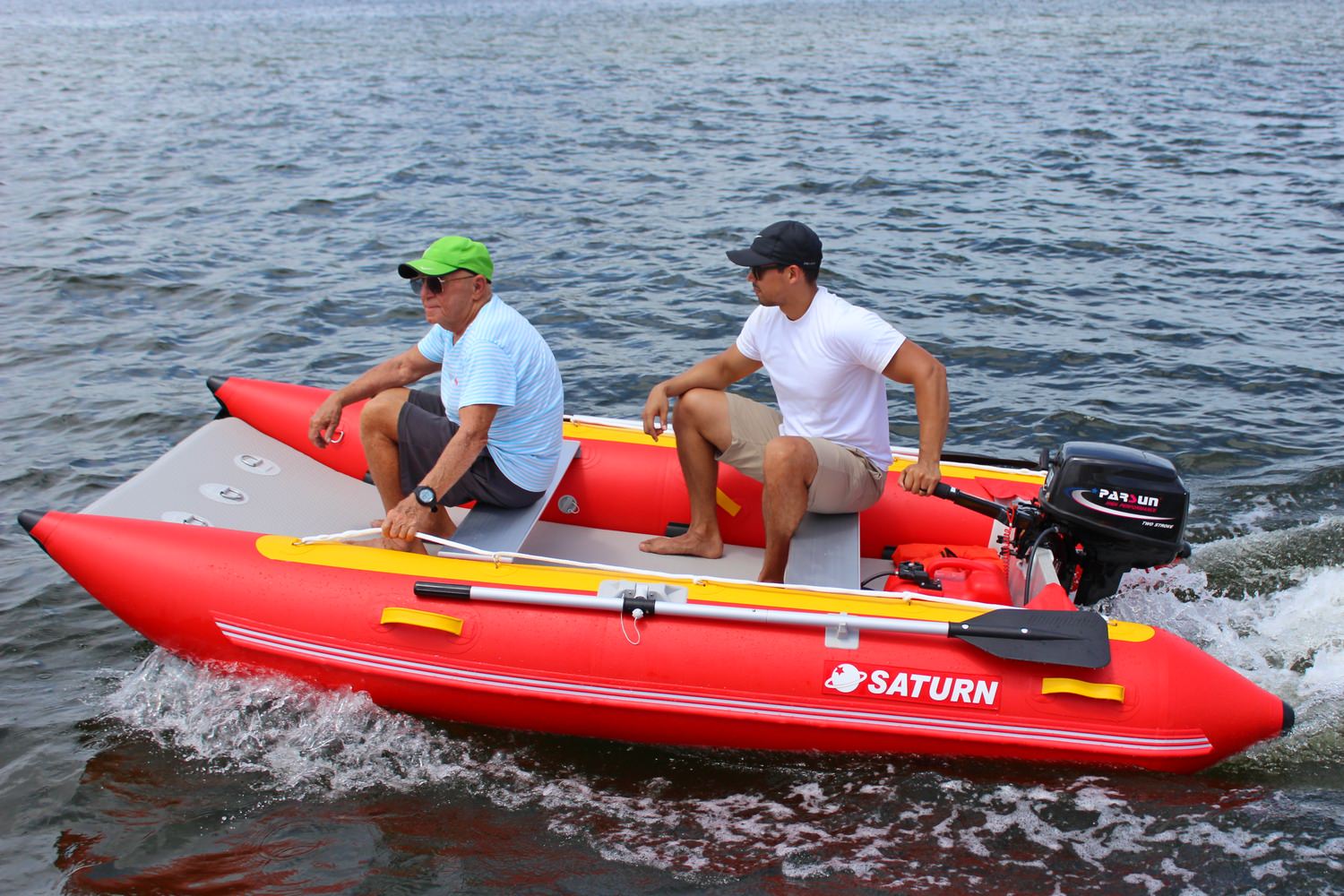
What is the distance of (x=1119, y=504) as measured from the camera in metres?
4.81

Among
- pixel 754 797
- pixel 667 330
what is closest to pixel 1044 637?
pixel 754 797

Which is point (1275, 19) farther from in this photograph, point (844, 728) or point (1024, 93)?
point (844, 728)

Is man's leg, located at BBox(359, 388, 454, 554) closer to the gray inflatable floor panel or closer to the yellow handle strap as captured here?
the yellow handle strap

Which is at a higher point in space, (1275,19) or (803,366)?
(1275,19)

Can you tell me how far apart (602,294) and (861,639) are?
6.06 m

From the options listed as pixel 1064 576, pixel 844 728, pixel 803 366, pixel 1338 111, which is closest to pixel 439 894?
pixel 844 728

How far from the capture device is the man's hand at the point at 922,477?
4.68m

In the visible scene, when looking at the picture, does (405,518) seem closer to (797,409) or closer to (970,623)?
(797,409)

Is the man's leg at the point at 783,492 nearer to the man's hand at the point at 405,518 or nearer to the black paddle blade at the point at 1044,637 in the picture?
the black paddle blade at the point at 1044,637

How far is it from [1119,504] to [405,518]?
2.80 m

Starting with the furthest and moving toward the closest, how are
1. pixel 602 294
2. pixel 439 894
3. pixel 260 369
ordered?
pixel 602 294 < pixel 260 369 < pixel 439 894

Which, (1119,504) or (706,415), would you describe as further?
(706,415)

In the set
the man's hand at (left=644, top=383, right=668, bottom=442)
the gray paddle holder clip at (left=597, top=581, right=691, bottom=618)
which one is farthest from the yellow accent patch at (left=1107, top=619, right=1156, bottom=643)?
the man's hand at (left=644, top=383, right=668, bottom=442)

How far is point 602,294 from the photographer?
10.1m
